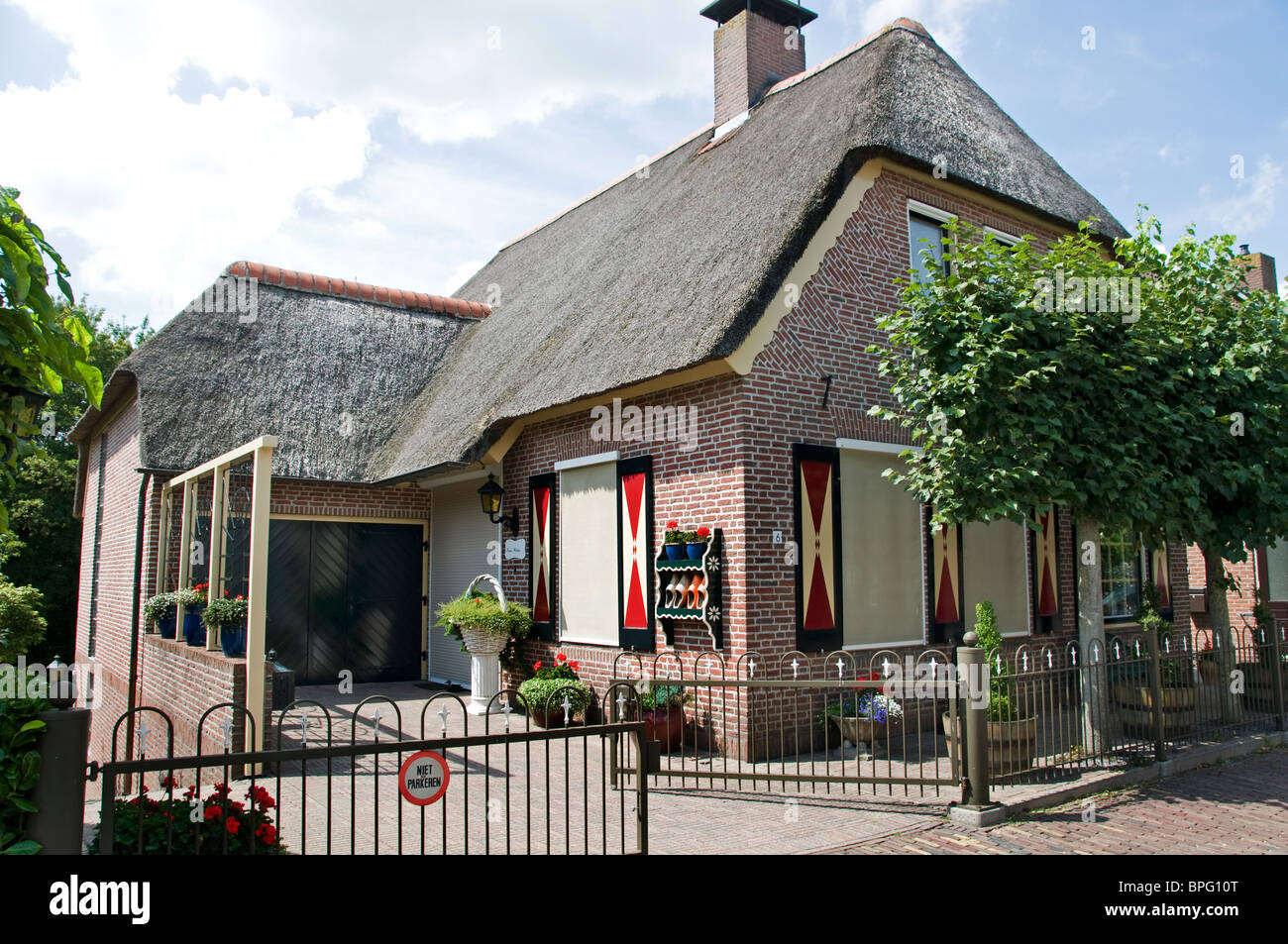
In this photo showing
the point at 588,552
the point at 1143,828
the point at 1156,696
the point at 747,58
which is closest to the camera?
the point at 1143,828

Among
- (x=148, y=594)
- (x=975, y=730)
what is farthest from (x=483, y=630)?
(x=975, y=730)

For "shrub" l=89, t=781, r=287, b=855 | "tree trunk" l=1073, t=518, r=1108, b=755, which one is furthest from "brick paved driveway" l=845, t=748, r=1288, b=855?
"shrub" l=89, t=781, r=287, b=855

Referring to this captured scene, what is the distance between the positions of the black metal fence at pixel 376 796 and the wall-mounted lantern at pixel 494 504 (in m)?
2.21

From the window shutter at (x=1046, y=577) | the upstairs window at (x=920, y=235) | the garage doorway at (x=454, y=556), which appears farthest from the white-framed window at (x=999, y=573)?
the garage doorway at (x=454, y=556)

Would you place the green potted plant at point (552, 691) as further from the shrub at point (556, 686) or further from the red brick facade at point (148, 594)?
the red brick facade at point (148, 594)

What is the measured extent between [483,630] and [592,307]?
13.6ft

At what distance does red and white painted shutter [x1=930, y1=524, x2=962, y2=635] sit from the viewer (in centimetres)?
991

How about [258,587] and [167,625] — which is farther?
[167,625]

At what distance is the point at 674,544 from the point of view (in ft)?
29.4

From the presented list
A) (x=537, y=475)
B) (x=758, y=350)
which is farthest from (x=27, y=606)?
(x=758, y=350)

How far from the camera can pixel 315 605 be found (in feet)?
42.9

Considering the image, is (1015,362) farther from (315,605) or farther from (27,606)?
(27,606)

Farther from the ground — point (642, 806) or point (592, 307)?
point (592, 307)

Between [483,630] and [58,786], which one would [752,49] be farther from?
[58,786]
